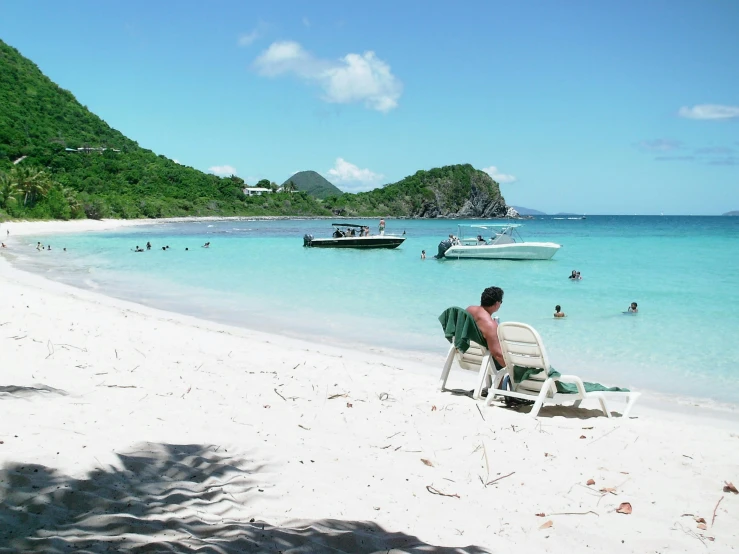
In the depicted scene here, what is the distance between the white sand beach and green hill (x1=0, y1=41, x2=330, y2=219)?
62.7 metres

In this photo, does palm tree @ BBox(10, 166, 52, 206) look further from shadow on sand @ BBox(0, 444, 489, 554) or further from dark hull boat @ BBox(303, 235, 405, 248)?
shadow on sand @ BBox(0, 444, 489, 554)

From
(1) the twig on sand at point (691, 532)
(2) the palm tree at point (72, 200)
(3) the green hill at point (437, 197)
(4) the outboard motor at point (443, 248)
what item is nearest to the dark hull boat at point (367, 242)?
(4) the outboard motor at point (443, 248)

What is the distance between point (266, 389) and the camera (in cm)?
619

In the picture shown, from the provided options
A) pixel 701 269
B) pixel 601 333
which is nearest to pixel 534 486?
pixel 601 333

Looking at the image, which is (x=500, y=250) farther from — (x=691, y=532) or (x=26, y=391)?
(x=691, y=532)

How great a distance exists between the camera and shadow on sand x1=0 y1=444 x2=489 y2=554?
2939 mm

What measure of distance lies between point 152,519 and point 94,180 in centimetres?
10219

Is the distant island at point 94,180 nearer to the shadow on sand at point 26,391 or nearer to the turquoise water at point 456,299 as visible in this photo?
the turquoise water at point 456,299

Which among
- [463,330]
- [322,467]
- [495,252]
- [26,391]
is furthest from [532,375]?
[495,252]

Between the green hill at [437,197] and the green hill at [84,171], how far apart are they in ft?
78.4

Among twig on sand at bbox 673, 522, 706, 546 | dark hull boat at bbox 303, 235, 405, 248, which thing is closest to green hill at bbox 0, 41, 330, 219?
dark hull boat at bbox 303, 235, 405, 248

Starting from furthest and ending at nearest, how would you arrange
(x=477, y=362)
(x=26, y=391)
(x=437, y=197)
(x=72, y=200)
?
(x=437, y=197)
(x=72, y=200)
(x=477, y=362)
(x=26, y=391)

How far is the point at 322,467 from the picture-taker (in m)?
4.23

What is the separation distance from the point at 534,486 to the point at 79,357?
16.6ft
